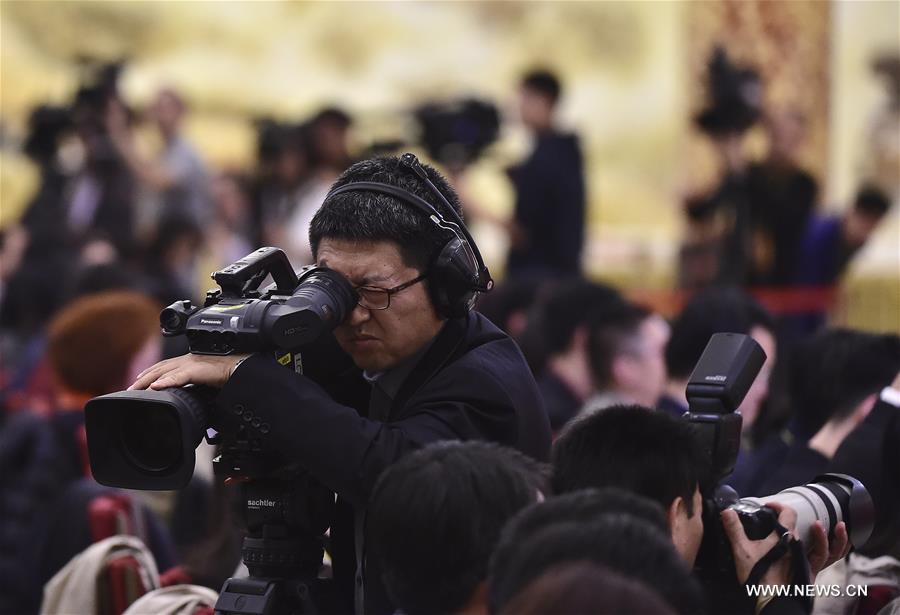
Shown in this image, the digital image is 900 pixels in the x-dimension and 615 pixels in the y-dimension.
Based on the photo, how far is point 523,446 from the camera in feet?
7.53

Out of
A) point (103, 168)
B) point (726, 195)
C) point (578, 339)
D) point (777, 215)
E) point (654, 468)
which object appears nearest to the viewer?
point (654, 468)

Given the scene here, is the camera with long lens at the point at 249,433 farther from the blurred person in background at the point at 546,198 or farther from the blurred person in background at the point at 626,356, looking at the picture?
the blurred person in background at the point at 546,198

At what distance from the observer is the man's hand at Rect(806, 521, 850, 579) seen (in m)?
2.25

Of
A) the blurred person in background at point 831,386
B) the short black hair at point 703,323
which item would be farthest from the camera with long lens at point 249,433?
the short black hair at point 703,323

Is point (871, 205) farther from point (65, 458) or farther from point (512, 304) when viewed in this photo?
point (65, 458)

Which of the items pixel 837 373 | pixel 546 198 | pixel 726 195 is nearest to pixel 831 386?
pixel 837 373

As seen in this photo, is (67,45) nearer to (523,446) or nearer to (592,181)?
(592,181)

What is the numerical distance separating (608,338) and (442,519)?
279 cm

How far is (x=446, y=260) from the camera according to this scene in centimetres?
229

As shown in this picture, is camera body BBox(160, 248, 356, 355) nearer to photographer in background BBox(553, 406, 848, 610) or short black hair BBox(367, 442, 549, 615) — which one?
short black hair BBox(367, 442, 549, 615)

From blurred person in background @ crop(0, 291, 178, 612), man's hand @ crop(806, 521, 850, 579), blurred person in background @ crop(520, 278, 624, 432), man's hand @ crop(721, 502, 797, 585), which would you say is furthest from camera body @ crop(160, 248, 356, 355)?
blurred person in background @ crop(520, 278, 624, 432)

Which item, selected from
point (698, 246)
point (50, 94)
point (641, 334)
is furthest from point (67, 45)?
point (641, 334)

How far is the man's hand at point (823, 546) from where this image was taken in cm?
225

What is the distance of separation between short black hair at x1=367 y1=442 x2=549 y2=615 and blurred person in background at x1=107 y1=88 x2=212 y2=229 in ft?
23.5
